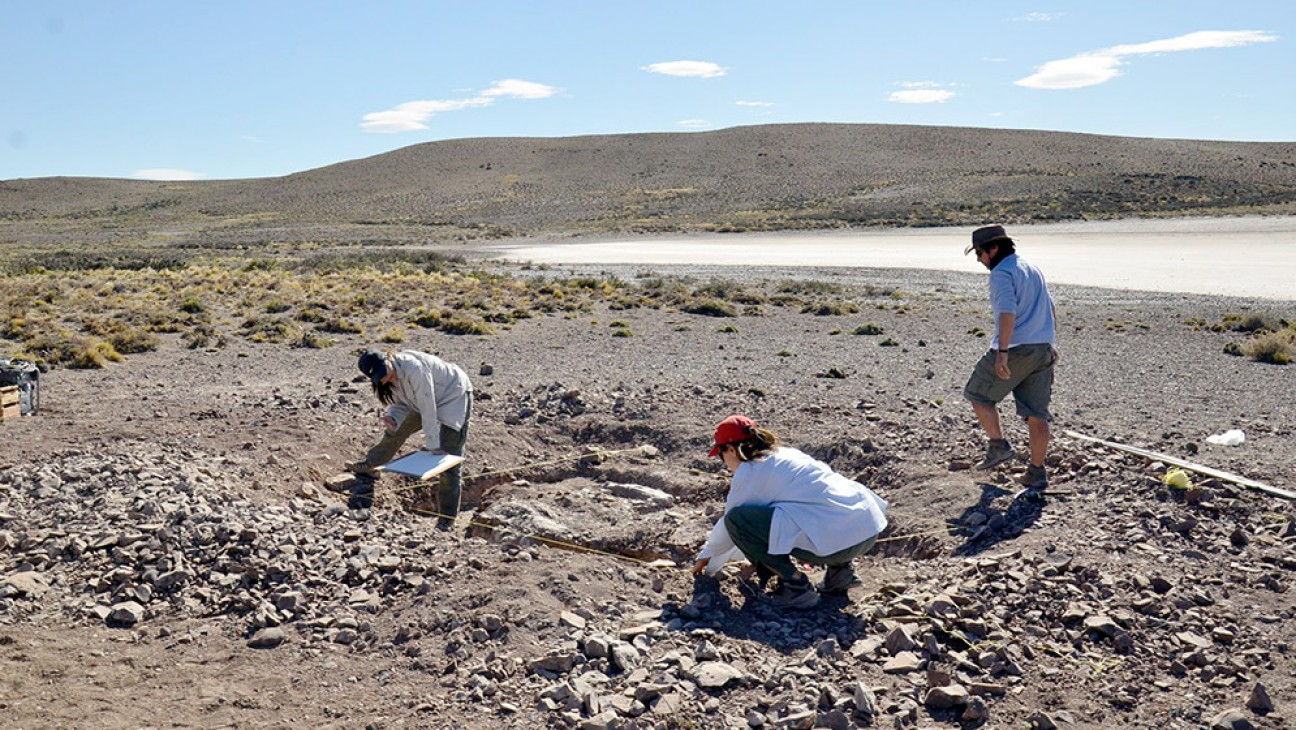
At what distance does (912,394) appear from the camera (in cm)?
1138

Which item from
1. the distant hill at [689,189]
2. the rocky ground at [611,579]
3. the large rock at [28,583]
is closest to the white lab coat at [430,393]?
the rocky ground at [611,579]

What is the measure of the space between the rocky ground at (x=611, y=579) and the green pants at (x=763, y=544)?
0.85ft

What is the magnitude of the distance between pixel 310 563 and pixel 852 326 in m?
14.1

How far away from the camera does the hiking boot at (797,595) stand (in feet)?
18.1

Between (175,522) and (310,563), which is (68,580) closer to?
(175,522)

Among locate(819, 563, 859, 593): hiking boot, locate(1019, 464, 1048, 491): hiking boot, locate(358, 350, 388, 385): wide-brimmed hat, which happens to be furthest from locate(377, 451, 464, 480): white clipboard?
locate(1019, 464, 1048, 491): hiking boot

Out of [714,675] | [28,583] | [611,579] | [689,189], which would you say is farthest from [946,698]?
[689,189]

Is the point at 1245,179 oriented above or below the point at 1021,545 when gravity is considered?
above

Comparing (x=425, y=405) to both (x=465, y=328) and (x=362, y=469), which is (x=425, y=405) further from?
(x=465, y=328)

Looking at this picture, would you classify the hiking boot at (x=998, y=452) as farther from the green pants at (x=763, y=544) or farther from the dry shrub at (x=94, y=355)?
the dry shrub at (x=94, y=355)

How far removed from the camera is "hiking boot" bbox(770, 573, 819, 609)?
551 cm

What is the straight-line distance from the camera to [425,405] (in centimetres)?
730

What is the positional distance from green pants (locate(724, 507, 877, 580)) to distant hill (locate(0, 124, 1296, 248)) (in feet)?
175

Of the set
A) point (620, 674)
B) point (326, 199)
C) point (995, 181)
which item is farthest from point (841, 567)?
point (326, 199)
